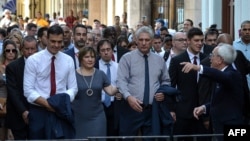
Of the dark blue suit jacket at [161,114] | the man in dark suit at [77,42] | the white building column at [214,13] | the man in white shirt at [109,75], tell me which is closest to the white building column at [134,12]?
the white building column at [214,13]

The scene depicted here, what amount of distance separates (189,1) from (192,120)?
18490 millimetres

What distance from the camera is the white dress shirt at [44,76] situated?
40.1 ft

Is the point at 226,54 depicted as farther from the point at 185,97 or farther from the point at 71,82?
the point at 71,82

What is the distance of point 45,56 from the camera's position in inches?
486

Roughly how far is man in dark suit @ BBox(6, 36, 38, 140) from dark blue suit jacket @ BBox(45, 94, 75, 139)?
1.96 feet

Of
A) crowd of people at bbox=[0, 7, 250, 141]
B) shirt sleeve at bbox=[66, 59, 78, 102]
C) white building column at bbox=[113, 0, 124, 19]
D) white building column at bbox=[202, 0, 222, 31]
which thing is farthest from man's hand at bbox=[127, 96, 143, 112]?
white building column at bbox=[113, 0, 124, 19]

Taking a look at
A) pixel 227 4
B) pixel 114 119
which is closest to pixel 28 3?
pixel 227 4

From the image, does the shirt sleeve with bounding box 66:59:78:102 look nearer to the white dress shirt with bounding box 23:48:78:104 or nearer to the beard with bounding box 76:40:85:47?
the white dress shirt with bounding box 23:48:78:104

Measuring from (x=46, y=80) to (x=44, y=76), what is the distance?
0.19 ft

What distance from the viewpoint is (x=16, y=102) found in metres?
12.8

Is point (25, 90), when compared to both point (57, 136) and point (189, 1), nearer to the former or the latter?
point (57, 136)

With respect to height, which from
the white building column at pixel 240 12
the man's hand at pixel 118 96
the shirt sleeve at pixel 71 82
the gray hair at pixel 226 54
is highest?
the white building column at pixel 240 12

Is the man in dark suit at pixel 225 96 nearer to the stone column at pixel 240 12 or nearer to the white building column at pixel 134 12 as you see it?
the stone column at pixel 240 12

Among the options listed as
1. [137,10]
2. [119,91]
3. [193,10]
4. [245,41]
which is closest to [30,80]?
[119,91]
